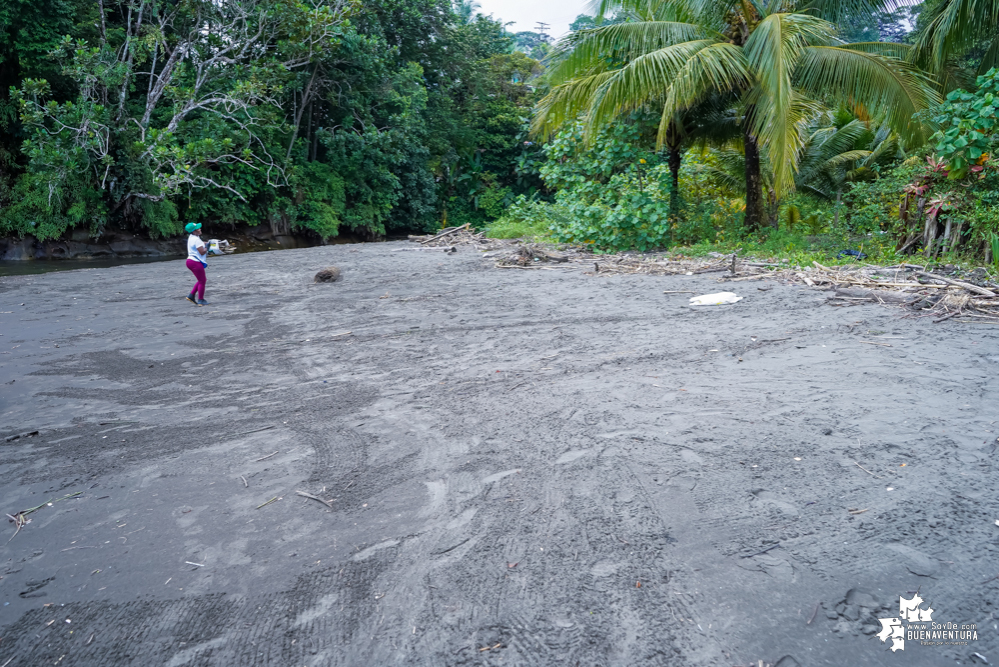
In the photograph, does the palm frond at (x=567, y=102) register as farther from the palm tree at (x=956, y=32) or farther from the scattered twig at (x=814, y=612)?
the scattered twig at (x=814, y=612)

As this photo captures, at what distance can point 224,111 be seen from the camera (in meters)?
19.9

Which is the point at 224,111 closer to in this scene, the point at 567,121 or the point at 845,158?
the point at 567,121

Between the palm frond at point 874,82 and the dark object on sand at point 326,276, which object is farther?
the dark object on sand at point 326,276

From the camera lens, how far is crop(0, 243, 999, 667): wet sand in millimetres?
2209

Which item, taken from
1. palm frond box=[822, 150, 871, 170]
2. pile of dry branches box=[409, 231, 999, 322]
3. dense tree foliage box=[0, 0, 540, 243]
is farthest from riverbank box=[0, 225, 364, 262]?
palm frond box=[822, 150, 871, 170]

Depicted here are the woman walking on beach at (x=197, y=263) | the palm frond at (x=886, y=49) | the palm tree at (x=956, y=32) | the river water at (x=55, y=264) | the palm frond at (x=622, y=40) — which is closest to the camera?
the woman walking on beach at (x=197, y=263)

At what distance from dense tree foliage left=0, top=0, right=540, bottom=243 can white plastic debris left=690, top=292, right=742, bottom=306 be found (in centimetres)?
1421

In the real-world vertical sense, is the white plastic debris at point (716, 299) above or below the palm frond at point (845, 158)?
below

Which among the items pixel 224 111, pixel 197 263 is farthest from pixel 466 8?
pixel 197 263

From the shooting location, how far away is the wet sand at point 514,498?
2209mm

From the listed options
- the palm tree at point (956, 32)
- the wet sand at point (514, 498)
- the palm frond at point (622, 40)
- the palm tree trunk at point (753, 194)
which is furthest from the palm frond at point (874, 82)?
the wet sand at point (514, 498)

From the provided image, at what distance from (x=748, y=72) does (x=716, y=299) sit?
6.72m

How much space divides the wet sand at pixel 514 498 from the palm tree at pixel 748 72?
21.1 ft

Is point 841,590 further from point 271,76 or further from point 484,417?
point 271,76
